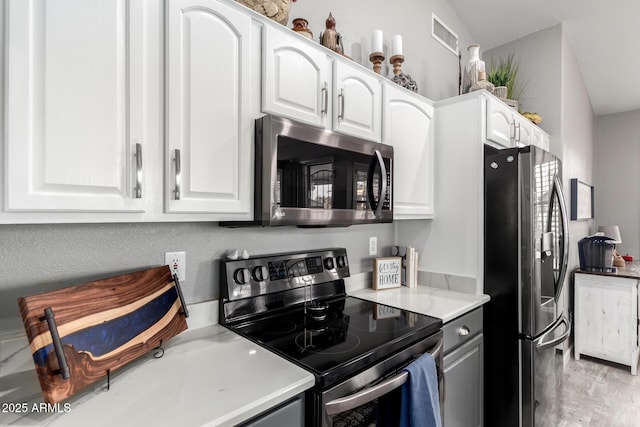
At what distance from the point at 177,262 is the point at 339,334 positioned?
2.37 feet

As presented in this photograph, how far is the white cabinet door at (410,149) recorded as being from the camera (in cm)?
189

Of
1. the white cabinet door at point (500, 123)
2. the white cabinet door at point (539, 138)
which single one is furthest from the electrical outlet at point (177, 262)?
the white cabinet door at point (539, 138)

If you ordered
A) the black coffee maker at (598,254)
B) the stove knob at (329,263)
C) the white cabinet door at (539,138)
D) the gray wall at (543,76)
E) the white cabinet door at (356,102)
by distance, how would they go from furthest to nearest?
the black coffee maker at (598,254) → the gray wall at (543,76) → the white cabinet door at (539,138) → the stove knob at (329,263) → the white cabinet door at (356,102)

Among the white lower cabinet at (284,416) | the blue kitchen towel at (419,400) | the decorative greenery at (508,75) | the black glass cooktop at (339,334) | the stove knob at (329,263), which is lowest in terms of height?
the blue kitchen towel at (419,400)

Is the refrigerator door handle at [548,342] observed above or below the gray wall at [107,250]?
below

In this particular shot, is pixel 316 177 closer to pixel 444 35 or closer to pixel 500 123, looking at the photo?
pixel 500 123

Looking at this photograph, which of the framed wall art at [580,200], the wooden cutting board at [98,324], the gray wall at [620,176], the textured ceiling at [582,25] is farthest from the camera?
the gray wall at [620,176]

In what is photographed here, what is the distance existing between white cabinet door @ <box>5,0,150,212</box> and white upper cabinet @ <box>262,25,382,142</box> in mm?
445

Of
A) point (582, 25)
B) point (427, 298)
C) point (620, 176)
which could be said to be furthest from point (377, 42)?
point (620, 176)

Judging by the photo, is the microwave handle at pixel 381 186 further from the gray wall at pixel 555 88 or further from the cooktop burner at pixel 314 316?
the gray wall at pixel 555 88

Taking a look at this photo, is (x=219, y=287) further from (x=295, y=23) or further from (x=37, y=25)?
(x=295, y=23)

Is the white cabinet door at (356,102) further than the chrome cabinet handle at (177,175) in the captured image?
Yes

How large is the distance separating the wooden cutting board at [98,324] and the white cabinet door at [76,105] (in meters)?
0.25

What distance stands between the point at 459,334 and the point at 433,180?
0.98 metres
